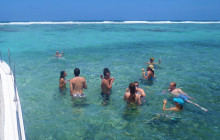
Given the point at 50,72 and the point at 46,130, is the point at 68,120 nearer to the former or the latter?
the point at 46,130

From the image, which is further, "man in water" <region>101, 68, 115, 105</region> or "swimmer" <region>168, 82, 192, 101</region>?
"swimmer" <region>168, 82, 192, 101</region>

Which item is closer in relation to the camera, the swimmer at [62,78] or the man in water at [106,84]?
the man in water at [106,84]

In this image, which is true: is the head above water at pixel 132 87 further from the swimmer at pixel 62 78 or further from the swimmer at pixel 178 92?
the swimmer at pixel 62 78

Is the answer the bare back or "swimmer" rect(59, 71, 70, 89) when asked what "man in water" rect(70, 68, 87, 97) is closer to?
the bare back

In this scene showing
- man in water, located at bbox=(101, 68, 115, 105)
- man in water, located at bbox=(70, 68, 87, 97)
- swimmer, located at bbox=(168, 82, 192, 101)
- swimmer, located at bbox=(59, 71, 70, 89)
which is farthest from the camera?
swimmer, located at bbox=(59, 71, 70, 89)

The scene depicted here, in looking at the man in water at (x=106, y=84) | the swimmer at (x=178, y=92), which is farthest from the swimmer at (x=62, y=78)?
the swimmer at (x=178, y=92)

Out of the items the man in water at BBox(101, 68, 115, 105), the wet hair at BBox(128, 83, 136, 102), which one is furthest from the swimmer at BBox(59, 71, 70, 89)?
Result: the wet hair at BBox(128, 83, 136, 102)

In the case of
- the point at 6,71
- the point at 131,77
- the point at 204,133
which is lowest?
the point at 204,133

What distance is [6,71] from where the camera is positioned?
6.27 meters

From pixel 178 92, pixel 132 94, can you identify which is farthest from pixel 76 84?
pixel 178 92

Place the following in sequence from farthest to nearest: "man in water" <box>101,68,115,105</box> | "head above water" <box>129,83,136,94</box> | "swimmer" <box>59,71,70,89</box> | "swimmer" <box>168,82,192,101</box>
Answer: "swimmer" <box>59,71,70,89</box> < "swimmer" <box>168,82,192,101</box> < "man in water" <box>101,68,115,105</box> < "head above water" <box>129,83,136,94</box>

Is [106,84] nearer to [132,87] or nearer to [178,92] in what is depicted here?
[132,87]

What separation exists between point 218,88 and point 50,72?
7.81 m

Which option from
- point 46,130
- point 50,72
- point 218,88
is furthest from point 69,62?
point 218,88
